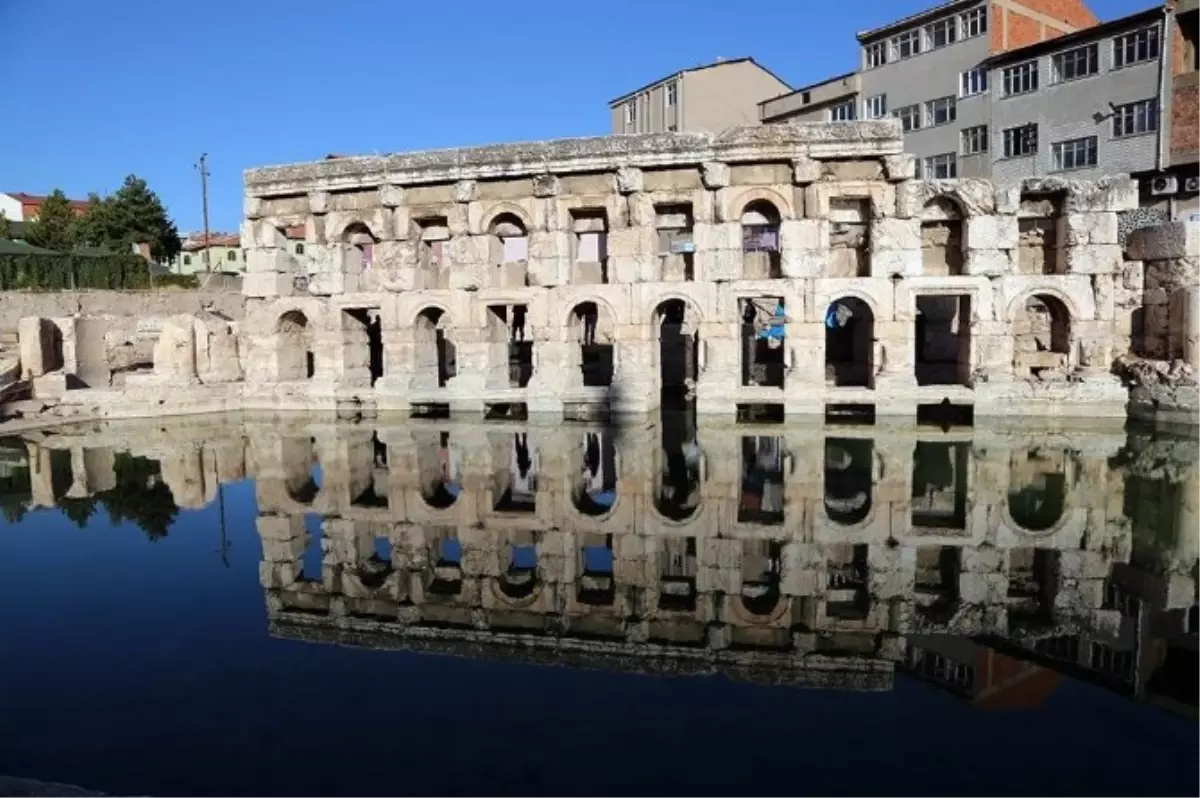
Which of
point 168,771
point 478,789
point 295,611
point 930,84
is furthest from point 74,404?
point 930,84

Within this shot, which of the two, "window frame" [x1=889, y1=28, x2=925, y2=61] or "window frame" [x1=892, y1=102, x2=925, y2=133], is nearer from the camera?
"window frame" [x1=889, y1=28, x2=925, y2=61]

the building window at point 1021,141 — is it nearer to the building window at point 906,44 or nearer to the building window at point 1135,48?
the building window at point 1135,48

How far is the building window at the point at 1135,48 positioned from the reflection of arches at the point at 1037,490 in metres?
19.4

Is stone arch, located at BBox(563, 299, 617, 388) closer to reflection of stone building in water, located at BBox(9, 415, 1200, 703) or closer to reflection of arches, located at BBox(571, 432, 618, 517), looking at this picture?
reflection of arches, located at BBox(571, 432, 618, 517)

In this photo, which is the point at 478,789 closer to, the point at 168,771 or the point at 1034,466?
the point at 168,771

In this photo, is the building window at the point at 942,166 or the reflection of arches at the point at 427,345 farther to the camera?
the building window at the point at 942,166

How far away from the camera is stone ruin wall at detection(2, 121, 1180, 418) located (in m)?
18.1

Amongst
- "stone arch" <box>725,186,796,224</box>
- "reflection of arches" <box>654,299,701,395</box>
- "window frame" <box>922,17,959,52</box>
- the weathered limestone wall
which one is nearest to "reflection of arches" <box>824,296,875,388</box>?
"stone arch" <box>725,186,796,224</box>

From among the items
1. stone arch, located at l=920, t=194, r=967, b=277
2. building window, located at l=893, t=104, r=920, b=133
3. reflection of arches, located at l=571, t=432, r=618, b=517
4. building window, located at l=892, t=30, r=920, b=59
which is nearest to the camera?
reflection of arches, located at l=571, t=432, r=618, b=517

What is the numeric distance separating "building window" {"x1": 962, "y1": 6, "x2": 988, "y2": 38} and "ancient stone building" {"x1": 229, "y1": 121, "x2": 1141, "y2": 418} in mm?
14002

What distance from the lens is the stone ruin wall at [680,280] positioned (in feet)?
59.4

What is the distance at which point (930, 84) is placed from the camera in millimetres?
32781

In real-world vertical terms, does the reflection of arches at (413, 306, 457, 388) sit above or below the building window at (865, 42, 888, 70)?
below

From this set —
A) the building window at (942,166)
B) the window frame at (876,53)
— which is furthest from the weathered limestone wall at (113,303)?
the window frame at (876,53)
